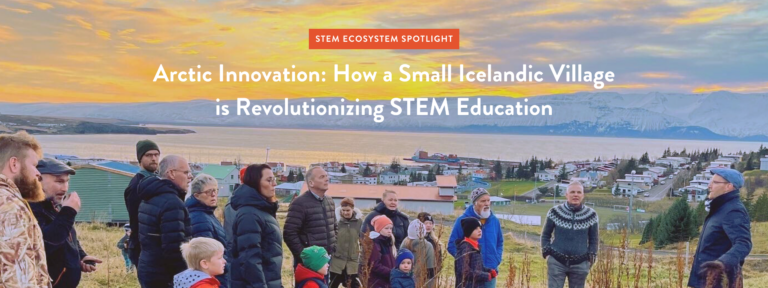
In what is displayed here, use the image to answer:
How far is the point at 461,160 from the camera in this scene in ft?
289

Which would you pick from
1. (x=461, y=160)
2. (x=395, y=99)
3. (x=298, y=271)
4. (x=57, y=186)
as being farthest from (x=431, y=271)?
(x=461, y=160)

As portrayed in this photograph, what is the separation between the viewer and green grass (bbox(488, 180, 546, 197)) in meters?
72.2

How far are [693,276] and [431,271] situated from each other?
94.0 inches

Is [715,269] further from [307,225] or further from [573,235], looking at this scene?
[307,225]

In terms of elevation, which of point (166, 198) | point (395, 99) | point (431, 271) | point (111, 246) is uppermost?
point (395, 99)

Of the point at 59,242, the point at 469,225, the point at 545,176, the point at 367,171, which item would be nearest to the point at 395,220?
the point at 469,225

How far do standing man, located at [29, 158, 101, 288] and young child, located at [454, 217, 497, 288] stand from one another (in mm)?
3075

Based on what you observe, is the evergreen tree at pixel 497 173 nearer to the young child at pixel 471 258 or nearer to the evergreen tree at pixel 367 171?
the evergreen tree at pixel 367 171

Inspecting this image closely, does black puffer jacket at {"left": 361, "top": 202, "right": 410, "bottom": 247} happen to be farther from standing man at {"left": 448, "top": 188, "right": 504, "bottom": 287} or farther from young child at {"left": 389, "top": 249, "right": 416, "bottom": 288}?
young child at {"left": 389, "top": 249, "right": 416, "bottom": 288}

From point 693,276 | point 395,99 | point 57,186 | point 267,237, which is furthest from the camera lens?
point 395,99

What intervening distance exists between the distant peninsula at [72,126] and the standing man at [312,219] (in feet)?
93.7

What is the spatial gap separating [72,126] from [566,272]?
44834 mm

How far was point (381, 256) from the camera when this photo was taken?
5.54 metres

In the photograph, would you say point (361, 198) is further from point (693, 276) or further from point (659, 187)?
point (659, 187)
